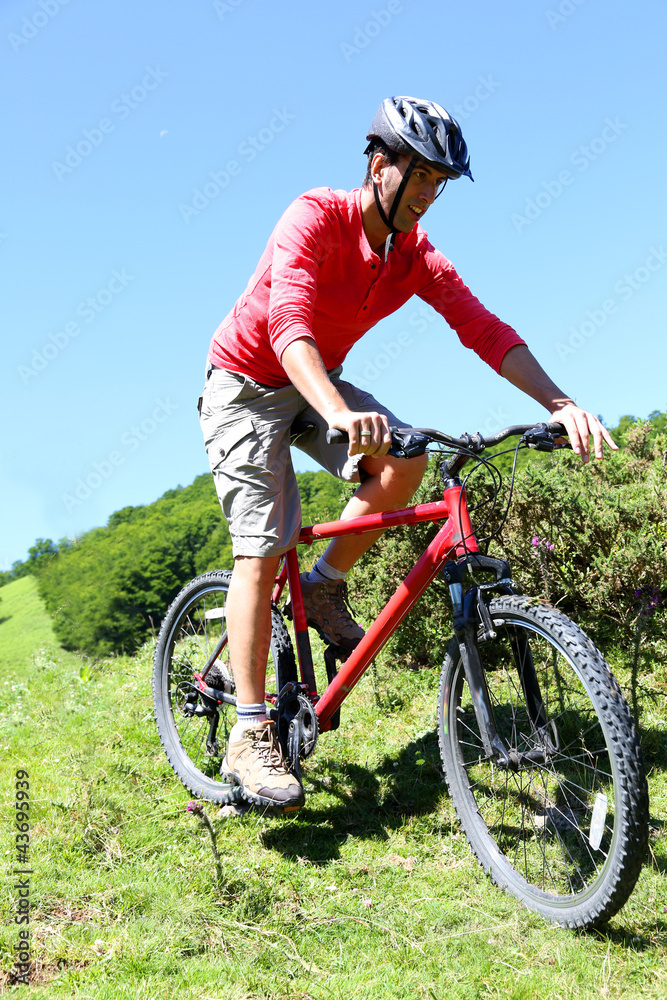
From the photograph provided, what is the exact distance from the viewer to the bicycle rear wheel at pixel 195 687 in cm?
371

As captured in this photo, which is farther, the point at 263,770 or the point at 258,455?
the point at 258,455

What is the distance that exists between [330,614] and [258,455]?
2.59 feet

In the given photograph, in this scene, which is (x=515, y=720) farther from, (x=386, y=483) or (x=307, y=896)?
(x=386, y=483)

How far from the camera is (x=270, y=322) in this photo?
2693 mm

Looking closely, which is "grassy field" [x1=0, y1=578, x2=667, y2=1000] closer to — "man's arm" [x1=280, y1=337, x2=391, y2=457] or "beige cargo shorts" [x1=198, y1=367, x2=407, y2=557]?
"beige cargo shorts" [x1=198, y1=367, x2=407, y2=557]

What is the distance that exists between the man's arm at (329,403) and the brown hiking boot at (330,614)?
1116mm

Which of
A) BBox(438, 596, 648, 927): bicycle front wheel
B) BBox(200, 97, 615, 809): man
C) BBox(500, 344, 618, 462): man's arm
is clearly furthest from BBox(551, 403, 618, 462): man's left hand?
BBox(438, 596, 648, 927): bicycle front wheel

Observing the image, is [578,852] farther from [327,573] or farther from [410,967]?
[327,573]

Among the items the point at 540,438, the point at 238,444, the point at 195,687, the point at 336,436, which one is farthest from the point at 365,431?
the point at 195,687

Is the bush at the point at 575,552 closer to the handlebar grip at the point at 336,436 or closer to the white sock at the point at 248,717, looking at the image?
the white sock at the point at 248,717

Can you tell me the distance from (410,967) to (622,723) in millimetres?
936

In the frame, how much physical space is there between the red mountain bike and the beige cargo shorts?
213mm

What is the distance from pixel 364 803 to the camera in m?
3.37

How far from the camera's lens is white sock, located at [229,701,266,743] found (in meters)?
3.14
